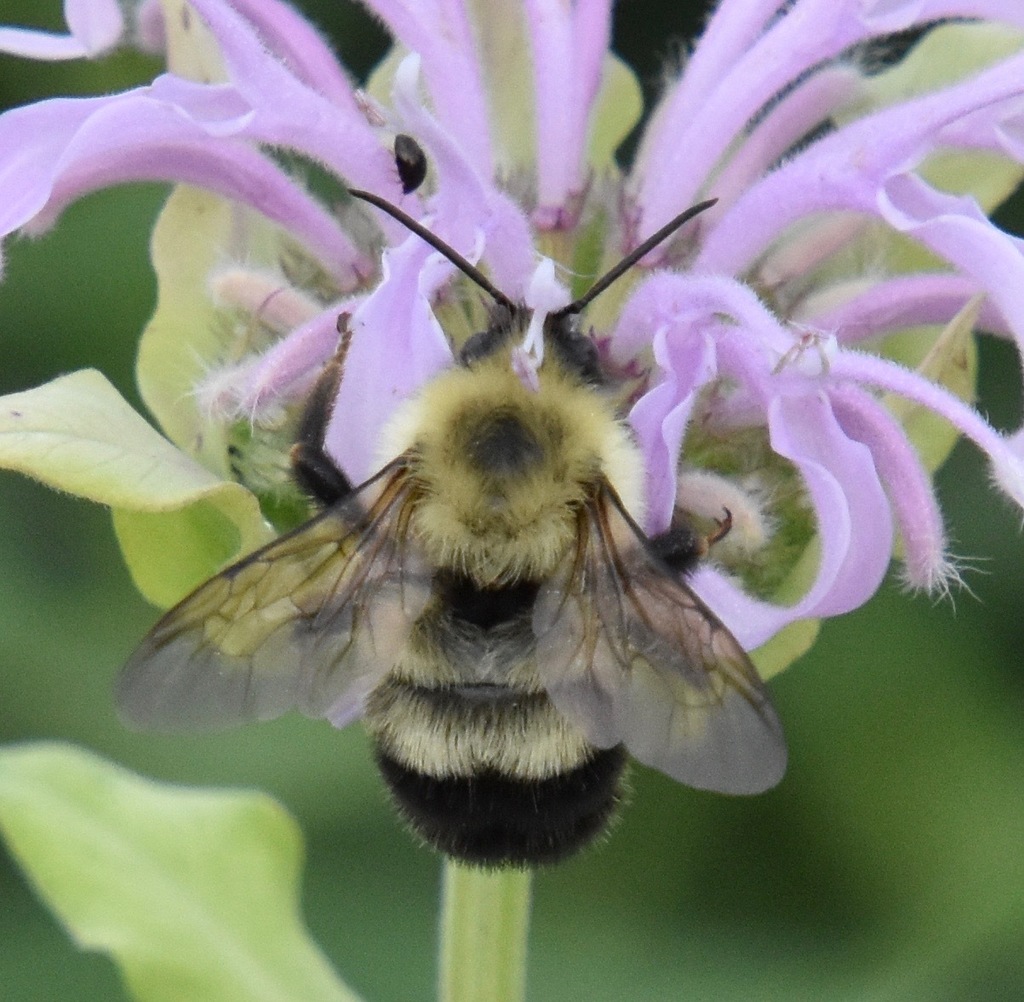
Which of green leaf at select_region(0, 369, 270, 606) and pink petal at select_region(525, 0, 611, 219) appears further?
pink petal at select_region(525, 0, 611, 219)

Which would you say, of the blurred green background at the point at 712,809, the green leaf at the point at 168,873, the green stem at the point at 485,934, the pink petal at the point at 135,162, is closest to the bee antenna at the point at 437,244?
the pink petal at the point at 135,162

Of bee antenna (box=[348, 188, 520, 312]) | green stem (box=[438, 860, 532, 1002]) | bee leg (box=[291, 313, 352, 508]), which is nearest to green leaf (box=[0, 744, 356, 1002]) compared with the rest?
green stem (box=[438, 860, 532, 1002])

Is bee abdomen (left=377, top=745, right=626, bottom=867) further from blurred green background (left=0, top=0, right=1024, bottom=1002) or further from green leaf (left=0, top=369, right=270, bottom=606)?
blurred green background (left=0, top=0, right=1024, bottom=1002)

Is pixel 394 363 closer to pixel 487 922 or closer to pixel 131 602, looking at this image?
pixel 487 922

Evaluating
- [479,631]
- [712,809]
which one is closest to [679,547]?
[479,631]

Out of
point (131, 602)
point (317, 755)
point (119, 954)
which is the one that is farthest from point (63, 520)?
point (119, 954)

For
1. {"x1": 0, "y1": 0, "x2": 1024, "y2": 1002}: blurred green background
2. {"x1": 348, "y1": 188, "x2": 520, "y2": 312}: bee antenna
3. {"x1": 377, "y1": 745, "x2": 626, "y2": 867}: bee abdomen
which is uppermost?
{"x1": 348, "y1": 188, "x2": 520, "y2": 312}: bee antenna
